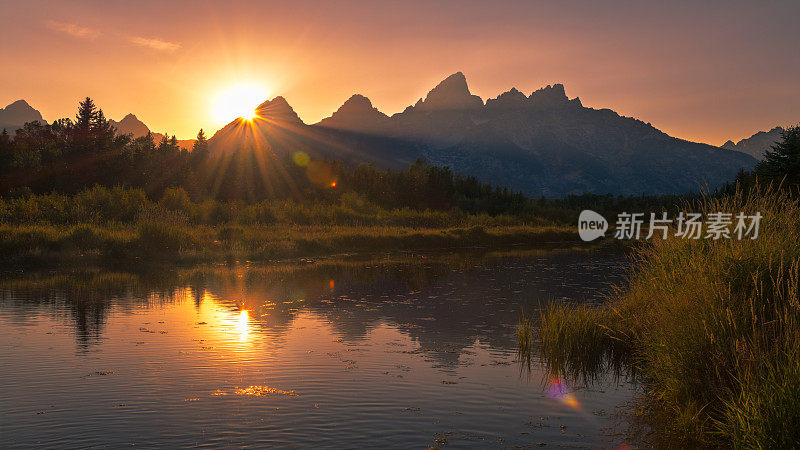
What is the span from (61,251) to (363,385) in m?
24.8

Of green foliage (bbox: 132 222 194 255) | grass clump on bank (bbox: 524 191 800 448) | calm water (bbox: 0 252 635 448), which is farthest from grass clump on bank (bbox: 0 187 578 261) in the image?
grass clump on bank (bbox: 524 191 800 448)

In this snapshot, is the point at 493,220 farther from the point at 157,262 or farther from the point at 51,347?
the point at 51,347

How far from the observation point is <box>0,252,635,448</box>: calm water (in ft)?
30.0

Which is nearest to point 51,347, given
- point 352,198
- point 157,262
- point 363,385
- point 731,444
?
point 363,385

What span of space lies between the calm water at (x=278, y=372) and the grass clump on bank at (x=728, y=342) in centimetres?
107

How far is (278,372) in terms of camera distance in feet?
40.5

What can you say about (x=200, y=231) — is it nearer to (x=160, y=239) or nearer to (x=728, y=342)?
(x=160, y=239)

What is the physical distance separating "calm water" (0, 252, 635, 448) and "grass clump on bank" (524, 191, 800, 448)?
107cm

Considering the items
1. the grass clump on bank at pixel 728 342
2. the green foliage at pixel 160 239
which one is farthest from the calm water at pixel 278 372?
the green foliage at pixel 160 239

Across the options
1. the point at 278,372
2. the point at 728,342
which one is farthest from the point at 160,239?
the point at 728,342

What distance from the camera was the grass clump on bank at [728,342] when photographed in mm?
7387

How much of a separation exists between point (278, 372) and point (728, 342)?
774 centimetres

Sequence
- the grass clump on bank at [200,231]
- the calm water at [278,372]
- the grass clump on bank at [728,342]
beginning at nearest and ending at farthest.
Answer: the grass clump on bank at [728,342] < the calm water at [278,372] < the grass clump on bank at [200,231]

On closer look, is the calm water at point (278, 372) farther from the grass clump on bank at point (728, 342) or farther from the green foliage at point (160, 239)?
the green foliage at point (160, 239)
